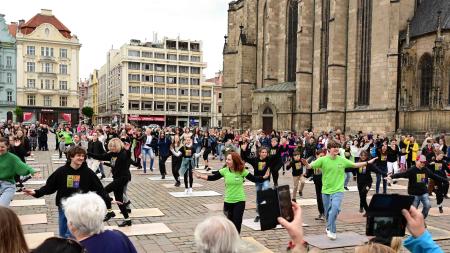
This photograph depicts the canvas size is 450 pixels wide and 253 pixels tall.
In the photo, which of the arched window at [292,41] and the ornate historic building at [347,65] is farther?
the arched window at [292,41]

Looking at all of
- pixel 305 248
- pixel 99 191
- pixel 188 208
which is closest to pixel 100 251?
pixel 305 248

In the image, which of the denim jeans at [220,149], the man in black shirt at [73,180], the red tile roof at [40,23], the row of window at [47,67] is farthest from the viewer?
the row of window at [47,67]

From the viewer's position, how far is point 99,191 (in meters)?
6.26

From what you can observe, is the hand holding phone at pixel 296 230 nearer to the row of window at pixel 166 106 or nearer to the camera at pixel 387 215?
the camera at pixel 387 215

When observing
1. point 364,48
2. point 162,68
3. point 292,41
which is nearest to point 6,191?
point 364,48

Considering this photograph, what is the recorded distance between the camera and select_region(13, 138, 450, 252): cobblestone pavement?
24.5 feet

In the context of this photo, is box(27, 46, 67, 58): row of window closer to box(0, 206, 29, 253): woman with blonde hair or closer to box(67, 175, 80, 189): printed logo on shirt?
box(67, 175, 80, 189): printed logo on shirt

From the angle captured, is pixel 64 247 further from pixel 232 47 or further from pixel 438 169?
pixel 232 47

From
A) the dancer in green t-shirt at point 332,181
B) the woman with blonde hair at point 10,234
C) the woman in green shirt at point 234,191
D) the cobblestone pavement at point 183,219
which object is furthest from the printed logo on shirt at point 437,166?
the woman with blonde hair at point 10,234

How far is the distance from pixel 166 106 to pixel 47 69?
79.7 feet

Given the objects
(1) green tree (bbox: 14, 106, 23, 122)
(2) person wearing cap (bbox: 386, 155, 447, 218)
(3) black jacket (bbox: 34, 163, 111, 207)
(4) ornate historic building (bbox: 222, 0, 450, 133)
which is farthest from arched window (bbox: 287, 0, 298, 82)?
(1) green tree (bbox: 14, 106, 23, 122)

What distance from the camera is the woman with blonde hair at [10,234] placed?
2496mm

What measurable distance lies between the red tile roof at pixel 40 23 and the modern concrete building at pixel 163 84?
50.2ft

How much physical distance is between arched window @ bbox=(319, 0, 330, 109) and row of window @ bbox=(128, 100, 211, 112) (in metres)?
56.4
